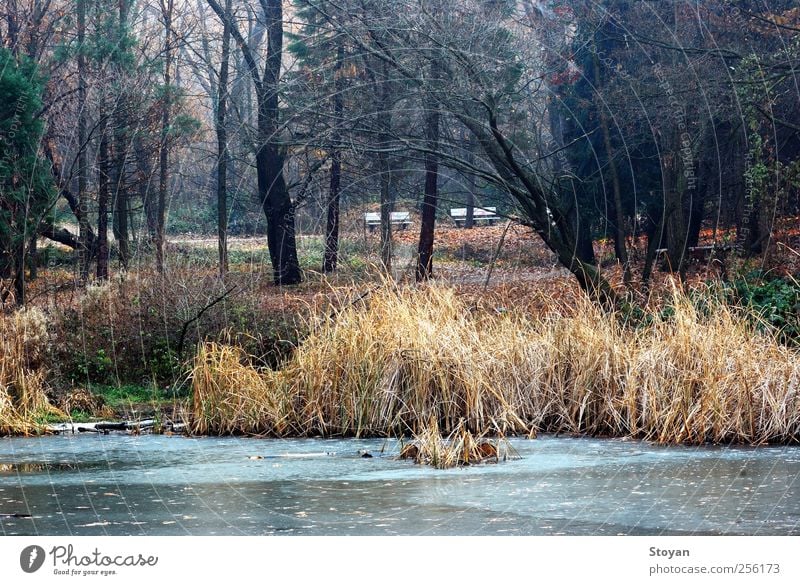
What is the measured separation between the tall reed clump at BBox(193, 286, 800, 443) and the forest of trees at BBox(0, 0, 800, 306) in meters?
2.73

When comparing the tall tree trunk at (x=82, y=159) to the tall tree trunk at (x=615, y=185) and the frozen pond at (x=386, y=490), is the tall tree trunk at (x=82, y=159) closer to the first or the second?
the tall tree trunk at (x=615, y=185)

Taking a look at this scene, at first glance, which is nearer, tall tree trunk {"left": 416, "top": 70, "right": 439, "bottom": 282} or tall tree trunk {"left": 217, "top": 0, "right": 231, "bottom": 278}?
tall tree trunk {"left": 217, "top": 0, "right": 231, "bottom": 278}

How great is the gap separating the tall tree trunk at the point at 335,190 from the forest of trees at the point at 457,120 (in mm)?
58

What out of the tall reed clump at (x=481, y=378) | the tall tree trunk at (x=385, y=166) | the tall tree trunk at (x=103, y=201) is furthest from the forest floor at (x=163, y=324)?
the tall tree trunk at (x=103, y=201)

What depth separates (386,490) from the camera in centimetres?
652

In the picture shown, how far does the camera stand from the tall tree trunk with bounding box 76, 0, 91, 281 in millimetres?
16112

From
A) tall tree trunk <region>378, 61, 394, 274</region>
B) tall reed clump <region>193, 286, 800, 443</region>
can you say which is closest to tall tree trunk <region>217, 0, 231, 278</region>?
tall tree trunk <region>378, 61, 394, 274</region>

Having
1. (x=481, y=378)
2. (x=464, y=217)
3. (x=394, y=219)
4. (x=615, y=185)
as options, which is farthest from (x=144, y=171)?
(x=464, y=217)

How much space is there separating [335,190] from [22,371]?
7.81m

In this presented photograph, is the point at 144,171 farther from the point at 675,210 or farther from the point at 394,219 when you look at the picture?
the point at 675,210

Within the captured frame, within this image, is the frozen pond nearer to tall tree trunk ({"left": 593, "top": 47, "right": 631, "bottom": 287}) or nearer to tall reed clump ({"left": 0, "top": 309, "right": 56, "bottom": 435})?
tall reed clump ({"left": 0, "top": 309, "right": 56, "bottom": 435})

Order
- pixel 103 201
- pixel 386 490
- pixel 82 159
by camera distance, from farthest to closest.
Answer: pixel 82 159 → pixel 103 201 → pixel 386 490

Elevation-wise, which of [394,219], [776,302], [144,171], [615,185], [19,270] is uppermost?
[144,171]

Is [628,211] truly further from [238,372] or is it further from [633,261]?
[238,372]
